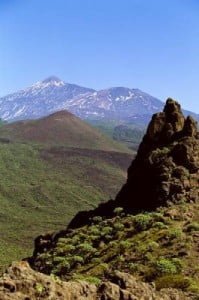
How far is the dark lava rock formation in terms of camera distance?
52656 millimetres

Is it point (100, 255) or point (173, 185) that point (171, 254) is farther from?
point (173, 185)

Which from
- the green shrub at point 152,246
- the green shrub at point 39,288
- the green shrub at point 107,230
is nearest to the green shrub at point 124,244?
the green shrub at point 152,246

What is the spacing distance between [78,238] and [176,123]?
17.6 metres

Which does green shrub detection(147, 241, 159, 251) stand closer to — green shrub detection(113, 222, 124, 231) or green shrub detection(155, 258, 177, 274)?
green shrub detection(155, 258, 177, 274)

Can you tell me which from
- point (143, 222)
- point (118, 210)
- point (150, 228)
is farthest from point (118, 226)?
point (118, 210)

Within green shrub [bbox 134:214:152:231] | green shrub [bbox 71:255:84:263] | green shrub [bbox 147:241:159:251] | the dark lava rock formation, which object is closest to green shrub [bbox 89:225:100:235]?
green shrub [bbox 134:214:152:231]

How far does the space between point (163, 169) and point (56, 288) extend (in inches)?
1336

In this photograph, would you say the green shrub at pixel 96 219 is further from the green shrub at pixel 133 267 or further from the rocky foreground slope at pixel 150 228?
the green shrub at pixel 133 267

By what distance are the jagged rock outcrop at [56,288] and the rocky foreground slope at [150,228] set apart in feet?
16.5

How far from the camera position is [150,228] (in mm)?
48812

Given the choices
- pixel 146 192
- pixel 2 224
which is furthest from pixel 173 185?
pixel 2 224

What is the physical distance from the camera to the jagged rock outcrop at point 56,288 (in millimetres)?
19266

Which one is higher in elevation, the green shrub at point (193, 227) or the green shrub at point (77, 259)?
the green shrub at point (193, 227)

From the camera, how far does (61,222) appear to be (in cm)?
19625
